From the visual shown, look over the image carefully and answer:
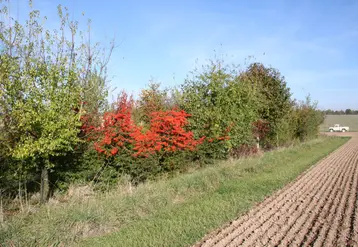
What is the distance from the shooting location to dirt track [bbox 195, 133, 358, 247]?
499 cm

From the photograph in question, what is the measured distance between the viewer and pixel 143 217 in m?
6.34

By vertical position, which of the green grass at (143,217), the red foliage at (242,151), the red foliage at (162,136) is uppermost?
the red foliage at (162,136)

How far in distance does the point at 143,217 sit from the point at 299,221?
355 cm

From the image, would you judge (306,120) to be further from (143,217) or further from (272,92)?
(143,217)

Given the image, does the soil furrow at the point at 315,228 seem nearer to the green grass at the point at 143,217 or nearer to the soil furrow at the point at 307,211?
the soil furrow at the point at 307,211

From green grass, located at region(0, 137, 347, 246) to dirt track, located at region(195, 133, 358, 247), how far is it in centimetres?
37

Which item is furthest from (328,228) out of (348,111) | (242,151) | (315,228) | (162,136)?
(348,111)

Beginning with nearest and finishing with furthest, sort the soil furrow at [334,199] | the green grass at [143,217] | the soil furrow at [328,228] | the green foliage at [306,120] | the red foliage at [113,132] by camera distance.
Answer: the soil furrow at [328,228] → the green grass at [143,217] → the soil furrow at [334,199] → the red foliage at [113,132] → the green foliage at [306,120]

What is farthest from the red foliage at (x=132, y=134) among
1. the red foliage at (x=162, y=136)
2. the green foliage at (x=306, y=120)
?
the green foliage at (x=306, y=120)

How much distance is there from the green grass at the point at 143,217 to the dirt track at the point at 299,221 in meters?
0.37

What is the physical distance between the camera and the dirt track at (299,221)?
499 centimetres

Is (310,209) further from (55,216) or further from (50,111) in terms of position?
(50,111)

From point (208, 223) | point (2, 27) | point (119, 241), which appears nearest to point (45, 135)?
point (2, 27)

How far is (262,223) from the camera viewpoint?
231 inches
